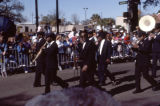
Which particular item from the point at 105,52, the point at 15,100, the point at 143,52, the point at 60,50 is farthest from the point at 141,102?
the point at 60,50

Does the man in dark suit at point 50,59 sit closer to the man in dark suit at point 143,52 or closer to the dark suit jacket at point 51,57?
the dark suit jacket at point 51,57

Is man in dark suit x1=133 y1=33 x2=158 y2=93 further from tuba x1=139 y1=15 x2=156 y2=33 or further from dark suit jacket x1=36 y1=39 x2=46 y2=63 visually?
dark suit jacket x1=36 y1=39 x2=46 y2=63

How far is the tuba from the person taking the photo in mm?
7949

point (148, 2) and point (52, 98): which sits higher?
point (148, 2)

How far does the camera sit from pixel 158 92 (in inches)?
327

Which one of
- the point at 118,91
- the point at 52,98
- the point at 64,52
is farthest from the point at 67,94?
the point at 64,52

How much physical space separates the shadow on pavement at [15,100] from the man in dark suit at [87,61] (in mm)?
1511

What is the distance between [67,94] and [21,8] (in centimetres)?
6055

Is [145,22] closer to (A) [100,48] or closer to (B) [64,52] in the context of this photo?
(A) [100,48]

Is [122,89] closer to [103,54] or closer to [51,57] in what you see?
[103,54]

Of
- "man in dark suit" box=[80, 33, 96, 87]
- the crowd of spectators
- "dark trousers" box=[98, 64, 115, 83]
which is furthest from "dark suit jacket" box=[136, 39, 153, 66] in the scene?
the crowd of spectators

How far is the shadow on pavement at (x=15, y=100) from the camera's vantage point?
706cm

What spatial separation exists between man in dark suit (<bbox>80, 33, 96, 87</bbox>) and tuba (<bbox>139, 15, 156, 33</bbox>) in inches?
60.6

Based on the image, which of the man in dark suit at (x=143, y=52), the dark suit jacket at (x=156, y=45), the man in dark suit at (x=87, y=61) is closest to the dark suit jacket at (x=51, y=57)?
the man in dark suit at (x=87, y=61)
